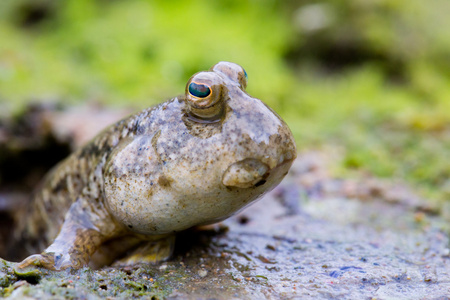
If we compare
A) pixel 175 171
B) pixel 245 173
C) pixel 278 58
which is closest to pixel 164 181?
pixel 175 171

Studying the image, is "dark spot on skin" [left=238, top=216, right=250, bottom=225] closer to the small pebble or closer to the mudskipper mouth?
the small pebble

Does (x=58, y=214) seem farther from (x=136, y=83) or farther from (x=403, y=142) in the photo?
(x=403, y=142)

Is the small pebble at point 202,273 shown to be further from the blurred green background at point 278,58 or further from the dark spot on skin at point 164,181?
the blurred green background at point 278,58

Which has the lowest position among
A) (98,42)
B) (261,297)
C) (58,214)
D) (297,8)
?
(261,297)

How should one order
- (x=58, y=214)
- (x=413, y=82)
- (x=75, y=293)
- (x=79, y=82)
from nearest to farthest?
(x=75, y=293), (x=58, y=214), (x=79, y=82), (x=413, y=82)

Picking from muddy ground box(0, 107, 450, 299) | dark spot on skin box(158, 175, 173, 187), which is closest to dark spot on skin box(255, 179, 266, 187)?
dark spot on skin box(158, 175, 173, 187)

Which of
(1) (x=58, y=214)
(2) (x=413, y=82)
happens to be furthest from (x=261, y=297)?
(2) (x=413, y=82)

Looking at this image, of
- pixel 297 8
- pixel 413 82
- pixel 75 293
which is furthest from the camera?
pixel 297 8

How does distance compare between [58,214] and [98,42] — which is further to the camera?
[98,42]
